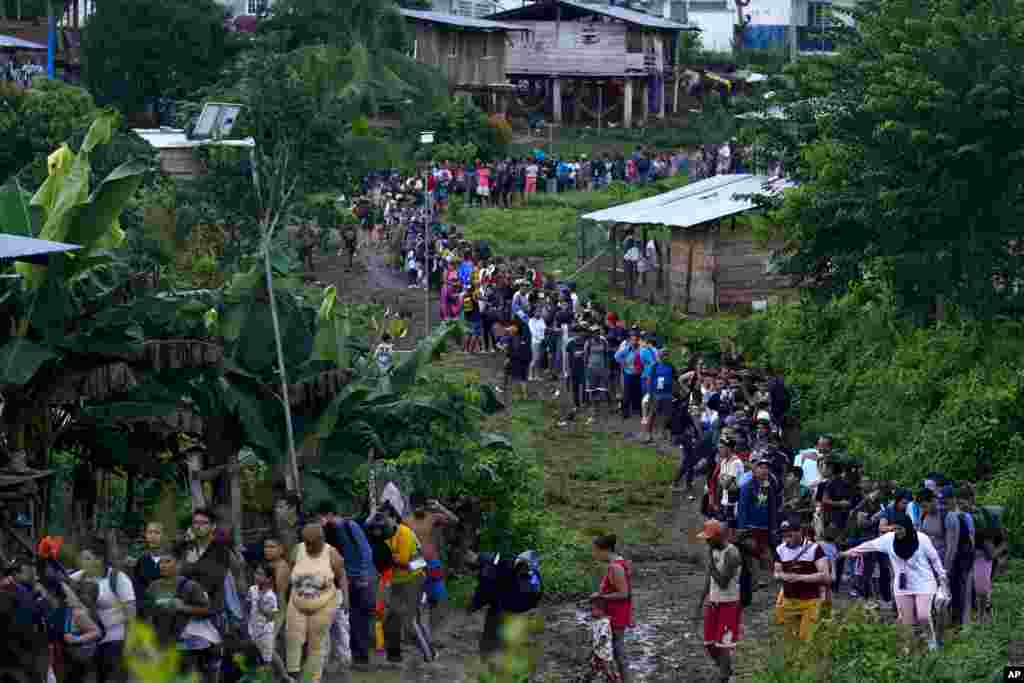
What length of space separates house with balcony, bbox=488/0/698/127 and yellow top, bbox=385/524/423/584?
49.1 meters

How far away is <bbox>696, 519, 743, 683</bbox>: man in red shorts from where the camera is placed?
12734mm

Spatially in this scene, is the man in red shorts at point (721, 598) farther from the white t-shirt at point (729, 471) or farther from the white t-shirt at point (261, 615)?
the white t-shirt at point (729, 471)

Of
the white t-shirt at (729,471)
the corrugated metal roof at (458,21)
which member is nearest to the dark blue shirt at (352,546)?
the white t-shirt at (729,471)

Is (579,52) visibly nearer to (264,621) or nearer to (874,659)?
(874,659)

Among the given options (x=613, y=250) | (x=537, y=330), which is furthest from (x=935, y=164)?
(x=613, y=250)

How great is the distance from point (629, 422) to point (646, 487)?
388cm

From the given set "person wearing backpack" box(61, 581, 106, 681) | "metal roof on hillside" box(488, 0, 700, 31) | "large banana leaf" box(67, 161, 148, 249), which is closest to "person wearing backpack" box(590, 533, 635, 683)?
"person wearing backpack" box(61, 581, 106, 681)

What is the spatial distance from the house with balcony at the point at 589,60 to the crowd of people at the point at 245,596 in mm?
48700

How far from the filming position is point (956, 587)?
14234mm

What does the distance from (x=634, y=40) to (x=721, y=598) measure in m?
50.5

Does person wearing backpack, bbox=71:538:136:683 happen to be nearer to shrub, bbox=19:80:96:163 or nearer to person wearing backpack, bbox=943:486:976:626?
person wearing backpack, bbox=943:486:976:626

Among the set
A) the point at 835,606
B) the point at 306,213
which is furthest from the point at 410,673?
the point at 306,213

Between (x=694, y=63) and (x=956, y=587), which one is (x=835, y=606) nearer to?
(x=956, y=587)

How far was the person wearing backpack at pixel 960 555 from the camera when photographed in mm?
14078
